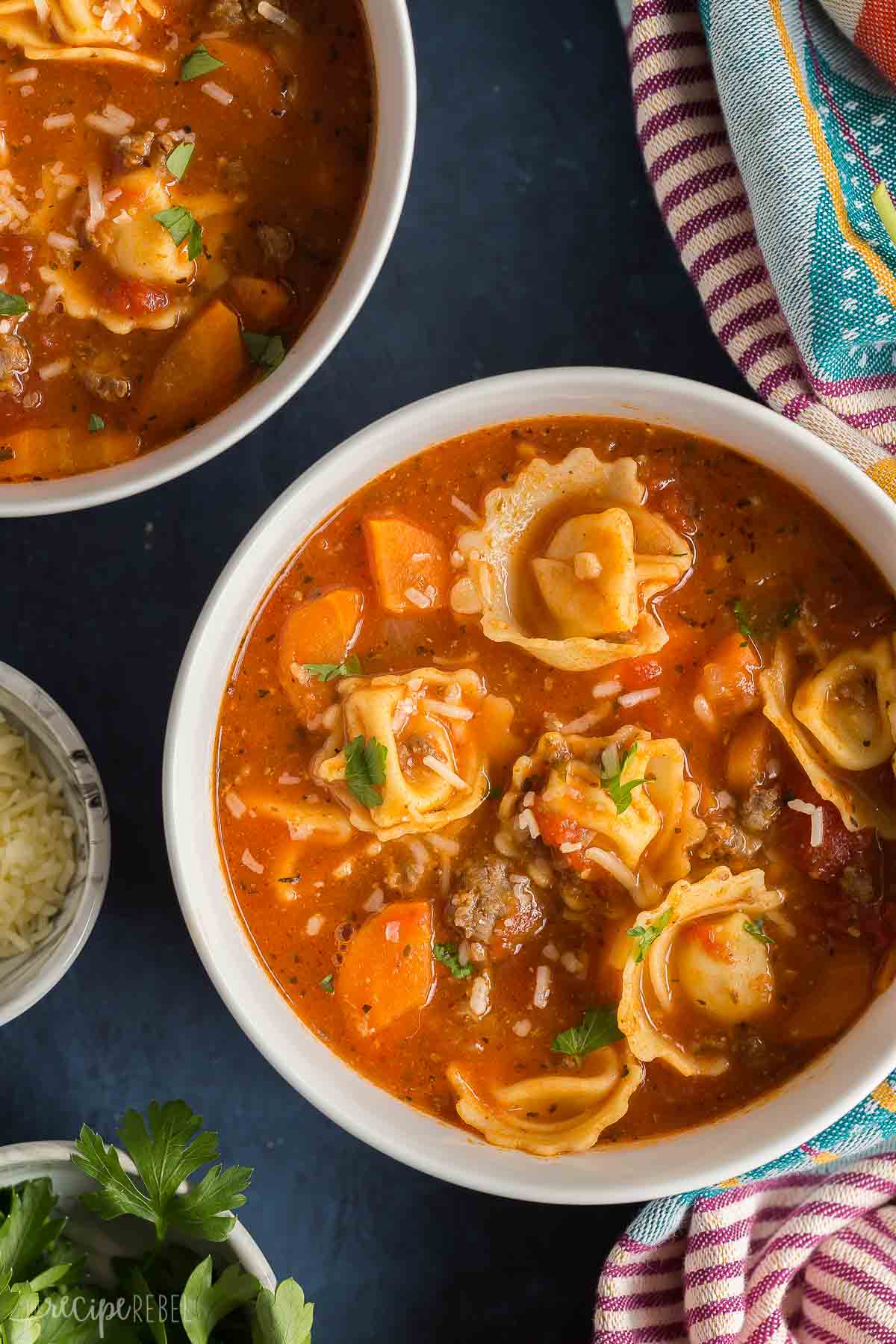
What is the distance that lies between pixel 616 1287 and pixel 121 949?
5.82 ft

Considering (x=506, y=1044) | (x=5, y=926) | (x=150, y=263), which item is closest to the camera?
(x=150, y=263)

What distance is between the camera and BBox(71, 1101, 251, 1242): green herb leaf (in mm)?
3645

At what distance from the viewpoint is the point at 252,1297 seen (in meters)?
3.77

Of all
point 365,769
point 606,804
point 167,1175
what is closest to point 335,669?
point 365,769

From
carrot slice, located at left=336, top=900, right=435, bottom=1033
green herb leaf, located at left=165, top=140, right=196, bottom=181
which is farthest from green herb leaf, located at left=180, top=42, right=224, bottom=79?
carrot slice, located at left=336, top=900, right=435, bottom=1033

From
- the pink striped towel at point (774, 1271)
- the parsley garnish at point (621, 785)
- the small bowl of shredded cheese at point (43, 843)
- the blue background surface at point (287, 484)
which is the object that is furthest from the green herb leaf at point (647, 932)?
the small bowl of shredded cheese at point (43, 843)

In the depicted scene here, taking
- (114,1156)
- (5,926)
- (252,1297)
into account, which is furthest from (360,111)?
(252,1297)

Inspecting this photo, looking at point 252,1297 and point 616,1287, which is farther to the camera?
point 616,1287

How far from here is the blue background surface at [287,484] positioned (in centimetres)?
411

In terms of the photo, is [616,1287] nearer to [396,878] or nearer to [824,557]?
[396,878]

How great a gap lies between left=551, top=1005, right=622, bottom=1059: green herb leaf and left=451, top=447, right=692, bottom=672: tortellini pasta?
92 centimetres

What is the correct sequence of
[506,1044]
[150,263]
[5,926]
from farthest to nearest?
1. [5,926]
2. [506,1044]
3. [150,263]

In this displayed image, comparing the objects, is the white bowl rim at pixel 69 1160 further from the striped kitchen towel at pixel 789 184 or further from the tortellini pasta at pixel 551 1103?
the striped kitchen towel at pixel 789 184

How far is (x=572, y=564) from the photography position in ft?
11.8
